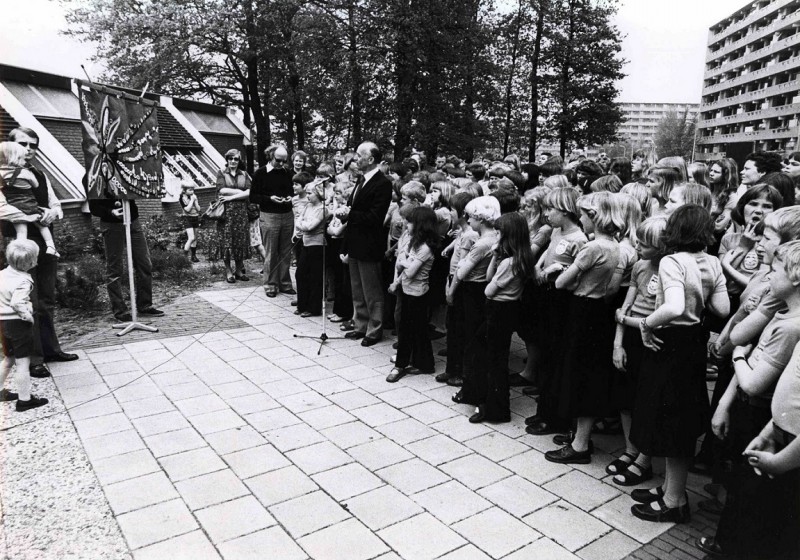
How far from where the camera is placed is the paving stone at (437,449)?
3959 mm

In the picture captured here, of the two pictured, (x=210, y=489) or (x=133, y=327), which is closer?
(x=210, y=489)

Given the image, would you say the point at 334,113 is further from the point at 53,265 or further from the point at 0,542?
the point at 0,542

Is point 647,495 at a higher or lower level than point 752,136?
lower

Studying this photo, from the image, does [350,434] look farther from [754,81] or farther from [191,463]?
[754,81]

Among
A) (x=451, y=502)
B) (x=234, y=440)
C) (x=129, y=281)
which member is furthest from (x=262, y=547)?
(x=129, y=281)

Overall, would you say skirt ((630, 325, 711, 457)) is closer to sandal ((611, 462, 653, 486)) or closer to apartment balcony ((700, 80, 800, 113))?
sandal ((611, 462, 653, 486))

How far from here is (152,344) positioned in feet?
21.0

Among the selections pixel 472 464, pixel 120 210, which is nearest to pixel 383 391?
pixel 472 464

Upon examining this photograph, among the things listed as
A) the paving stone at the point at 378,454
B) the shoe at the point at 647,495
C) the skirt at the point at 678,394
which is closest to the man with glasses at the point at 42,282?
the paving stone at the point at 378,454

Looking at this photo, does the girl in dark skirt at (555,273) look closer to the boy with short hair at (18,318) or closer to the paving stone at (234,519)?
the paving stone at (234,519)

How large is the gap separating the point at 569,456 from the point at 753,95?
86.5 metres

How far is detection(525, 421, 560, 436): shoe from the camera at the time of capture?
14.3 ft

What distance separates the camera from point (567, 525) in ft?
10.5

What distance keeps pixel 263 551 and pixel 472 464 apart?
152cm
